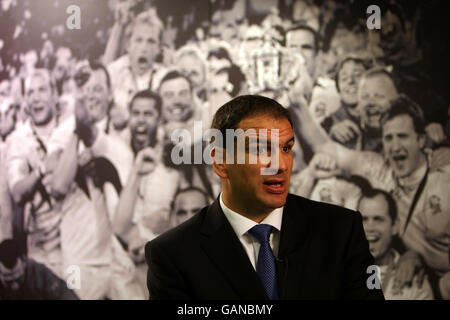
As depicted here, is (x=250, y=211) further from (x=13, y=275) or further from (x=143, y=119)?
(x=13, y=275)

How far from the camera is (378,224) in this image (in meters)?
3.06

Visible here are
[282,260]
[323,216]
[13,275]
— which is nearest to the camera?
[282,260]

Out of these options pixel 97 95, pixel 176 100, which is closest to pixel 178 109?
pixel 176 100

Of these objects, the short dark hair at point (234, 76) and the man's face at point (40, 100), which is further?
the man's face at point (40, 100)

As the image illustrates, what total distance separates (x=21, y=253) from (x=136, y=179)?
909mm

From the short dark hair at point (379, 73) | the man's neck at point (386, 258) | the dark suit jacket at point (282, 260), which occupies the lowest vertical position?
the man's neck at point (386, 258)

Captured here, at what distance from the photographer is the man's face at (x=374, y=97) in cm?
309

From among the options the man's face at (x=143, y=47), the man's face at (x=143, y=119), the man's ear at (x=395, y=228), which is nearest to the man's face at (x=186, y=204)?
the man's face at (x=143, y=119)

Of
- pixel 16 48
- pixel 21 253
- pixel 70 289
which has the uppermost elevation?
pixel 16 48

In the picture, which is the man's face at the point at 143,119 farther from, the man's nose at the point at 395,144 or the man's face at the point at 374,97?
the man's nose at the point at 395,144

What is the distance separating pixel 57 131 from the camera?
10.7 feet

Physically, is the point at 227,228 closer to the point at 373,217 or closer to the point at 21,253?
the point at 373,217

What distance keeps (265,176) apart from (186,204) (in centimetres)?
188

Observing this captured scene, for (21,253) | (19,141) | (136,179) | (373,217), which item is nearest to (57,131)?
(19,141)
